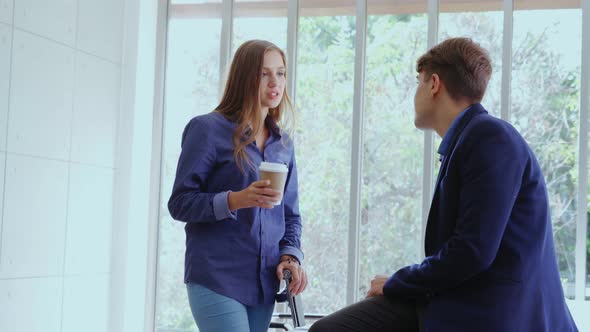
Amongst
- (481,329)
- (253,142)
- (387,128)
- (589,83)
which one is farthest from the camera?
(387,128)

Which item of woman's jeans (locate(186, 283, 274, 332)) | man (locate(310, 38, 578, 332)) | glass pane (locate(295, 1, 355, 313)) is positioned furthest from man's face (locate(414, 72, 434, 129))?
glass pane (locate(295, 1, 355, 313))

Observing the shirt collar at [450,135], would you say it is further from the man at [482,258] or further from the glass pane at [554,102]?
the glass pane at [554,102]

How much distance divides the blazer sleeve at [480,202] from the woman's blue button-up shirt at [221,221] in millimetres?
678

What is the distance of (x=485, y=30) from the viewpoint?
12.6 ft

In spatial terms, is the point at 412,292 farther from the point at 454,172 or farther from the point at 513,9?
the point at 513,9

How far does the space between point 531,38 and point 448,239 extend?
218 cm

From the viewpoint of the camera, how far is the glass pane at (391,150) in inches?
153

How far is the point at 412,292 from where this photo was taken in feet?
6.34

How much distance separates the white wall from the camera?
3.20m

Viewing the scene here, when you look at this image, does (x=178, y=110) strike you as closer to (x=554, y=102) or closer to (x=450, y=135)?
(x=554, y=102)

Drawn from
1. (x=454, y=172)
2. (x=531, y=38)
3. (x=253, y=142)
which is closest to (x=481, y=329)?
(x=454, y=172)

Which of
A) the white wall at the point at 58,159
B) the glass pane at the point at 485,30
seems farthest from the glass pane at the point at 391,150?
the white wall at the point at 58,159

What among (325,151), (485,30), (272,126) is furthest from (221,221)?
(485,30)

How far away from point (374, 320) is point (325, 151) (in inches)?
83.1
